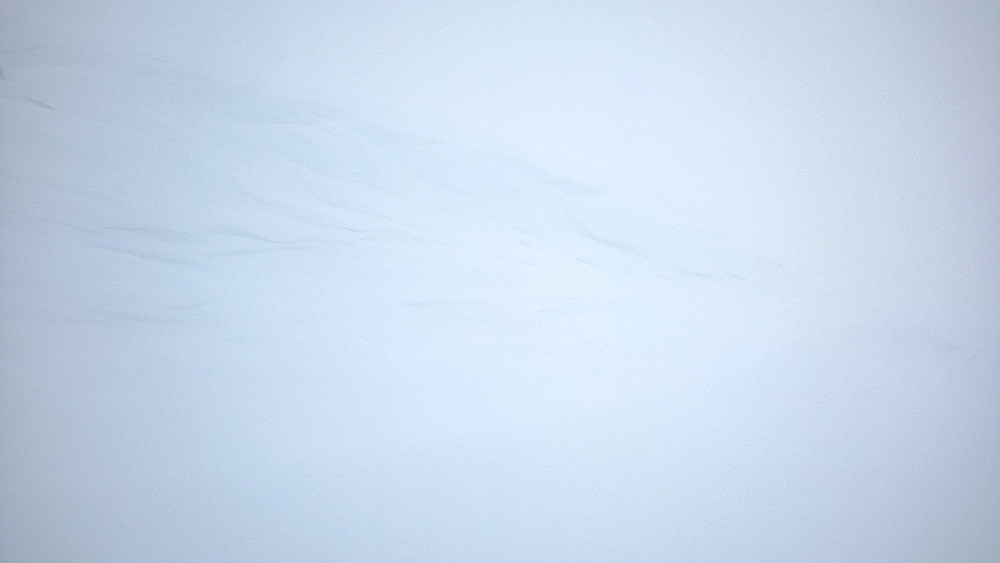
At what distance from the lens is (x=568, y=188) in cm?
127

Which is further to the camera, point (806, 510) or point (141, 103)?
point (806, 510)

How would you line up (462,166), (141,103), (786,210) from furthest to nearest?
(786,210)
(462,166)
(141,103)

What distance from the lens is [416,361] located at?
1.23 meters

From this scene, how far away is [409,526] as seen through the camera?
1.26m

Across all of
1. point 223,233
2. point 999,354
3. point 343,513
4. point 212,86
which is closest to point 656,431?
point 343,513

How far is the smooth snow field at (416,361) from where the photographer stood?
44.1 inches

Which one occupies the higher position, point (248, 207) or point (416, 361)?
point (248, 207)

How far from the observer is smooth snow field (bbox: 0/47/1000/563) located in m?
1.12

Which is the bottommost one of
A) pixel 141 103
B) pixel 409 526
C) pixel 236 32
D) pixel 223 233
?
pixel 409 526

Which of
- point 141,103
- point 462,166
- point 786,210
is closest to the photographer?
point 141,103

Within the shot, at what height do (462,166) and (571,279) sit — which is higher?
(462,166)

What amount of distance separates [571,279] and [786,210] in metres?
0.41

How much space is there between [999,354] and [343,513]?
1212 millimetres

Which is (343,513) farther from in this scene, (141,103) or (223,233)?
(141,103)
